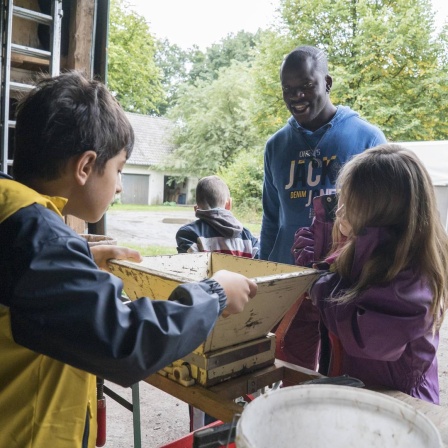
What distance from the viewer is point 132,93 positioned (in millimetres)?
18453

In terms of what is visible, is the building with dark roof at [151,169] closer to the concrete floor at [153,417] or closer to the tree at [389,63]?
the tree at [389,63]

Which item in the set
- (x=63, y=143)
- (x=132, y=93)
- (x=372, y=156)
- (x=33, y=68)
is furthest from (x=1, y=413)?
(x=132, y=93)

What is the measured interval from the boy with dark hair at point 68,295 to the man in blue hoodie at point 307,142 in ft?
4.02

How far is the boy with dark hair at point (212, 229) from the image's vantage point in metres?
3.08

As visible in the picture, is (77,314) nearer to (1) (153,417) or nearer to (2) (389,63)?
(1) (153,417)

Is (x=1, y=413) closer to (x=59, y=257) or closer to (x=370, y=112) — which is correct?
(x=59, y=257)

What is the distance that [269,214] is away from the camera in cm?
271

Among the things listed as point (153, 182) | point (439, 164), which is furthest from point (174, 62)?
point (439, 164)

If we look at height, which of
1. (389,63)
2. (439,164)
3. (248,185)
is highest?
(389,63)

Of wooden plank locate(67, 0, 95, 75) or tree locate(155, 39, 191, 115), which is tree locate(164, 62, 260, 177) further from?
wooden plank locate(67, 0, 95, 75)

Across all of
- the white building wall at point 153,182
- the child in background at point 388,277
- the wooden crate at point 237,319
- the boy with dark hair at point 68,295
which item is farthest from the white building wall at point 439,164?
the white building wall at point 153,182

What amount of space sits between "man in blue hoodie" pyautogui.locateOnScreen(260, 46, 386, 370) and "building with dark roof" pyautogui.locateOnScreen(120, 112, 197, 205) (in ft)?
73.2

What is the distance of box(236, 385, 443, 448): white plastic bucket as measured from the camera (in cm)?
83

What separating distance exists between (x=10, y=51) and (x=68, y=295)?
11.4 ft
